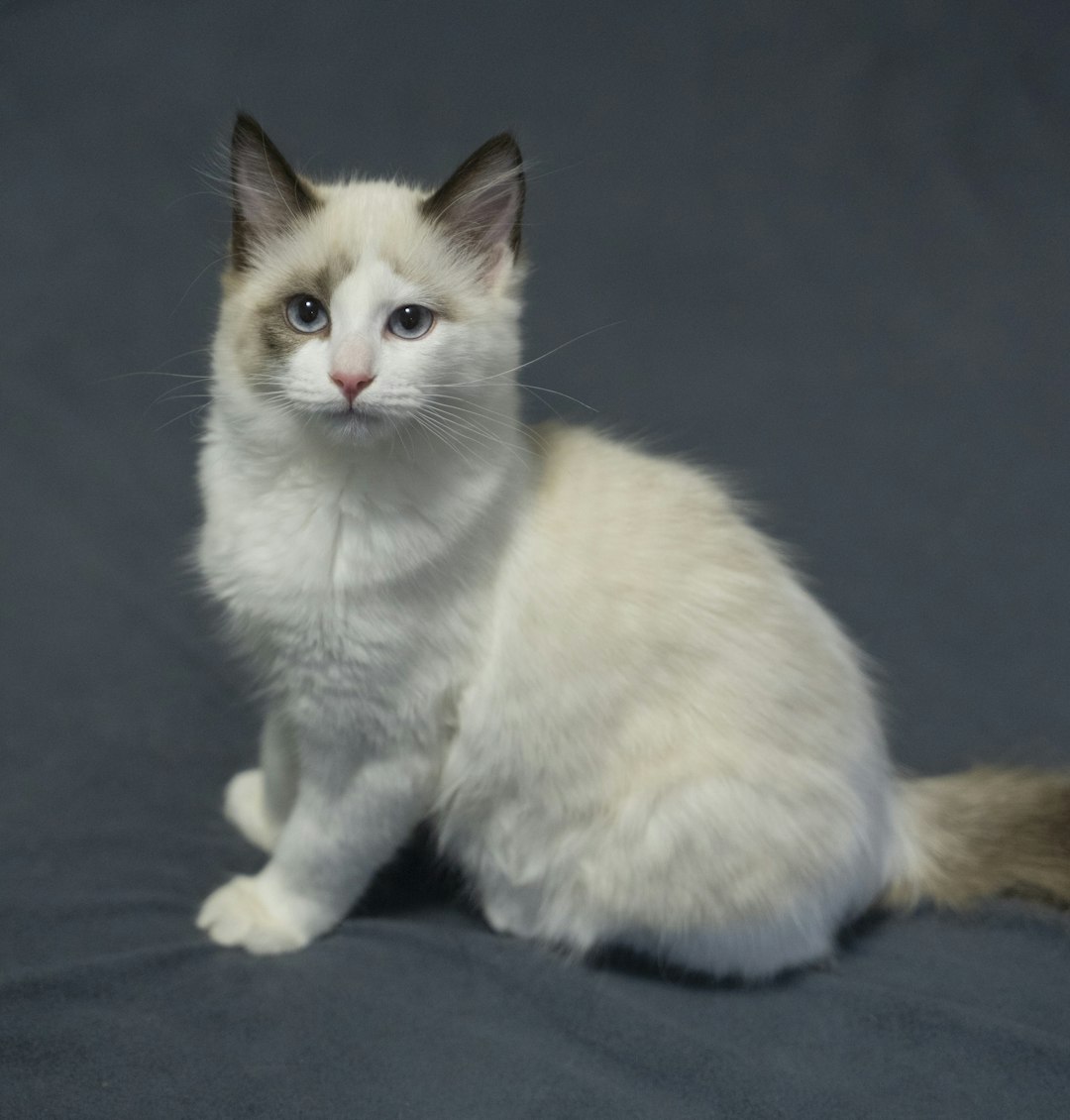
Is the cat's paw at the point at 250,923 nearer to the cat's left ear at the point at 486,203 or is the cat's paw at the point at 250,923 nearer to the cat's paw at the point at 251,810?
the cat's paw at the point at 251,810

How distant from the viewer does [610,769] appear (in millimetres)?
1934

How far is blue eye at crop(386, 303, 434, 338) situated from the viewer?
1727 mm

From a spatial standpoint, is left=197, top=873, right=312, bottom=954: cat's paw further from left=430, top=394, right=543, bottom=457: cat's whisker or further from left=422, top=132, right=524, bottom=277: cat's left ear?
left=422, top=132, right=524, bottom=277: cat's left ear

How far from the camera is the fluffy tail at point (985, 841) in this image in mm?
2104

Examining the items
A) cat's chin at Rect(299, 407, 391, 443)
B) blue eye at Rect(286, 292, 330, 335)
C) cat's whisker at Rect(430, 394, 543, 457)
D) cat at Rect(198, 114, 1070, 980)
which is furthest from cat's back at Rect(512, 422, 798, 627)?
blue eye at Rect(286, 292, 330, 335)

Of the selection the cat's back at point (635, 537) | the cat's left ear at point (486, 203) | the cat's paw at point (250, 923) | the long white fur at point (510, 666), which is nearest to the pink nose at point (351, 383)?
the long white fur at point (510, 666)

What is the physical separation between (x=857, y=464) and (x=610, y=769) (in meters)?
1.59

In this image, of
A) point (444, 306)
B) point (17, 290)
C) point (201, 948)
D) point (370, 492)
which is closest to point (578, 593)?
point (370, 492)

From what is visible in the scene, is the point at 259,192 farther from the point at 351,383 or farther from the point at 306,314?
the point at 351,383

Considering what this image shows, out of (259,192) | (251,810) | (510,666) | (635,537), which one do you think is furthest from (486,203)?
(251,810)

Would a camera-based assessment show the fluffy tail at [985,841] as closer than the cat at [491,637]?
No

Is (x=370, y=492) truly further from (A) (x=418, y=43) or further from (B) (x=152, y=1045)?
(A) (x=418, y=43)

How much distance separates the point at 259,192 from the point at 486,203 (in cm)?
34

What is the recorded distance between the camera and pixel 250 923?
2023mm
